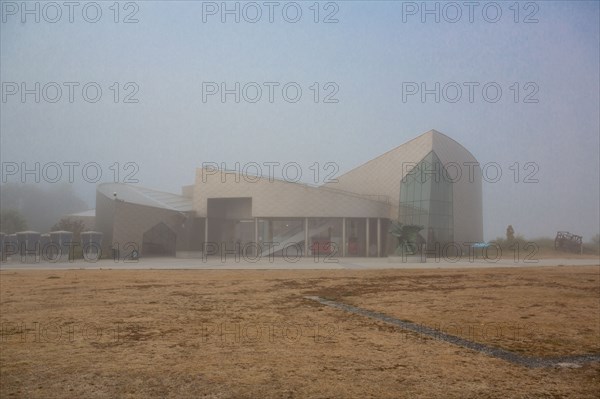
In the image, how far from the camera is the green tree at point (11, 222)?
6306cm

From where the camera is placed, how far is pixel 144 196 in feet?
190

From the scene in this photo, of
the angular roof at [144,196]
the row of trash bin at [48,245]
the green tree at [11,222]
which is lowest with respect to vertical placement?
the row of trash bin at [48,245]

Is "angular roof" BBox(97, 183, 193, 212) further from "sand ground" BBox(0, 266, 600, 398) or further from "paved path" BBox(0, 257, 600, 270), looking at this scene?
"sand ground" BBox(0, 266, 600, 398)

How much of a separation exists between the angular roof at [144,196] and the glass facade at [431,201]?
27798 mm

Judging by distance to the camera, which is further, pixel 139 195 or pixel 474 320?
pixel 139 195

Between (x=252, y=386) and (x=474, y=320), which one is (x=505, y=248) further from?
(x=252, y=386)

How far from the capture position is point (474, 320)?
1042cm

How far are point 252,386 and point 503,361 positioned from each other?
3896mm

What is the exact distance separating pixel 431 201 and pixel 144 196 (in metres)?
35.2

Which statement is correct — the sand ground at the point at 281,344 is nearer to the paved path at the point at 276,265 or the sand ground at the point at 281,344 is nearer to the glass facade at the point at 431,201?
the paved path at the point at 276,265

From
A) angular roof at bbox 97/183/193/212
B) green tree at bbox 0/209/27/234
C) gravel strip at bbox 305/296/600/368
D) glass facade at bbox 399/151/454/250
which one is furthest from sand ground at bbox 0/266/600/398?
green tree at bbox 0/209/27/234

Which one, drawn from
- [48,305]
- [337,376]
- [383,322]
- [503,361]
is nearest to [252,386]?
[337,376]

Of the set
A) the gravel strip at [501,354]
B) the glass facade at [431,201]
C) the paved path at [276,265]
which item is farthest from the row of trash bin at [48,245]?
the gravel strip at [501,354]

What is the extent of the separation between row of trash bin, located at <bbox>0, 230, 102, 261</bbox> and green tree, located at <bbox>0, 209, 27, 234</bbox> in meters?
24.7
